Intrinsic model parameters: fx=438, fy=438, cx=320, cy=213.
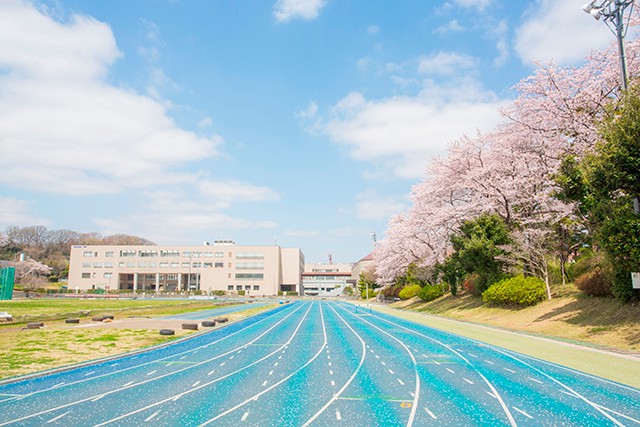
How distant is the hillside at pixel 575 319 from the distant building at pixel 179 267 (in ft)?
308

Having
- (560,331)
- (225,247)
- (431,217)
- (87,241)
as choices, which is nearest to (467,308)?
(431,217)

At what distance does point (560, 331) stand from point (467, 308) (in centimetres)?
1670

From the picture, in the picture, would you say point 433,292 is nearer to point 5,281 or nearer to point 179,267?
point 5,281

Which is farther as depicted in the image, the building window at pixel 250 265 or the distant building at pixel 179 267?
the building window at pixel 250 265

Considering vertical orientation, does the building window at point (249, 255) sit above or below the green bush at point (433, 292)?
above

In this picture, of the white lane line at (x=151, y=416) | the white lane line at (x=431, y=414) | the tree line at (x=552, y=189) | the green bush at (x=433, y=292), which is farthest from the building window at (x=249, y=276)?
the white lane line at (x=431, y=414)

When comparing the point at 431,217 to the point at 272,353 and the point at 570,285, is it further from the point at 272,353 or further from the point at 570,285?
the point at 272,353

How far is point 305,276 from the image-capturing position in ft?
566

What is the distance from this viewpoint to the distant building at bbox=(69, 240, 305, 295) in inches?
4835

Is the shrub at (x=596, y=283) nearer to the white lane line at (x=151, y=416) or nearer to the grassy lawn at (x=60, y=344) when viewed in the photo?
the white lane line at (x=151, y=416)

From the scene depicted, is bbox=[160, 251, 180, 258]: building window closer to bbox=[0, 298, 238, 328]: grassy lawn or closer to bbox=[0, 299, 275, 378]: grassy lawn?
bbox=[0, 298, 238, 328]: grassy lawn

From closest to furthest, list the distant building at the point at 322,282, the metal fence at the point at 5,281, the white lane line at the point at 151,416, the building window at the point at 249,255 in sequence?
1. the white lane line at the point at 151,416
2. the metal fence at the point at 5,281
3. the building window at the point at 249,255
4. the distant building at the point at 322,282

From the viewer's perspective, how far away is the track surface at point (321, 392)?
31.0ft

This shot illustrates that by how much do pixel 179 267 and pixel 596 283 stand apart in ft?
Answer: 380
